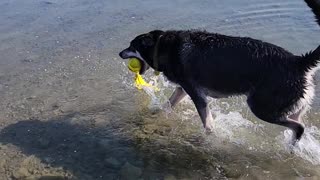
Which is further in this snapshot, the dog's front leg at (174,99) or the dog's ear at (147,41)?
the dog's front leg at (174,99)

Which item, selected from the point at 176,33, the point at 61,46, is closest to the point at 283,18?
the point at 176,33

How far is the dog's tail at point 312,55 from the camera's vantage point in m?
4.57

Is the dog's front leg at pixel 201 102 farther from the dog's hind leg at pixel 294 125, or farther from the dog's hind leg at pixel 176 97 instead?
the dog's hind leg at pixel 294 125

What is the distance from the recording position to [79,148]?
556 cm

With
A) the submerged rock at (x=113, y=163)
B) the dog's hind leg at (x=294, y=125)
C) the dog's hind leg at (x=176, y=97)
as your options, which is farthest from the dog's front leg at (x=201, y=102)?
the submerged rock at (x=113, y=163)

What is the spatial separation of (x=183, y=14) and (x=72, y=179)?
4754mm

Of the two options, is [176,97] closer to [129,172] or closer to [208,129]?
[208,129]

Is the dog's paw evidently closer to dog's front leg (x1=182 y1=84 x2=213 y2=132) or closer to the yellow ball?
dog's front leg (x1=182 y1=84 x2=213 y2=132)

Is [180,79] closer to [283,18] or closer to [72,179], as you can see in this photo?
[72,179]

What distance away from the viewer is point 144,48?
602 centimetres

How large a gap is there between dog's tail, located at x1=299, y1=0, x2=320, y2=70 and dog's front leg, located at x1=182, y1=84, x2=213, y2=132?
1.33m

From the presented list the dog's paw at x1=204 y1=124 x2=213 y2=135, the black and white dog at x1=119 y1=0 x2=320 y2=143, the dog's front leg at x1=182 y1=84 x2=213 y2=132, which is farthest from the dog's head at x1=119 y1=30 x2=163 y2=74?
the dog's paw at x1=204 y1=124 x2=213 y2=135

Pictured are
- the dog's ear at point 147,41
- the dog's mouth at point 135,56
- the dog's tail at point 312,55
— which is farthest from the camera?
the dog's mouth at point 135,56

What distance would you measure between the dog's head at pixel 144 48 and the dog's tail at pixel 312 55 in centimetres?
189
